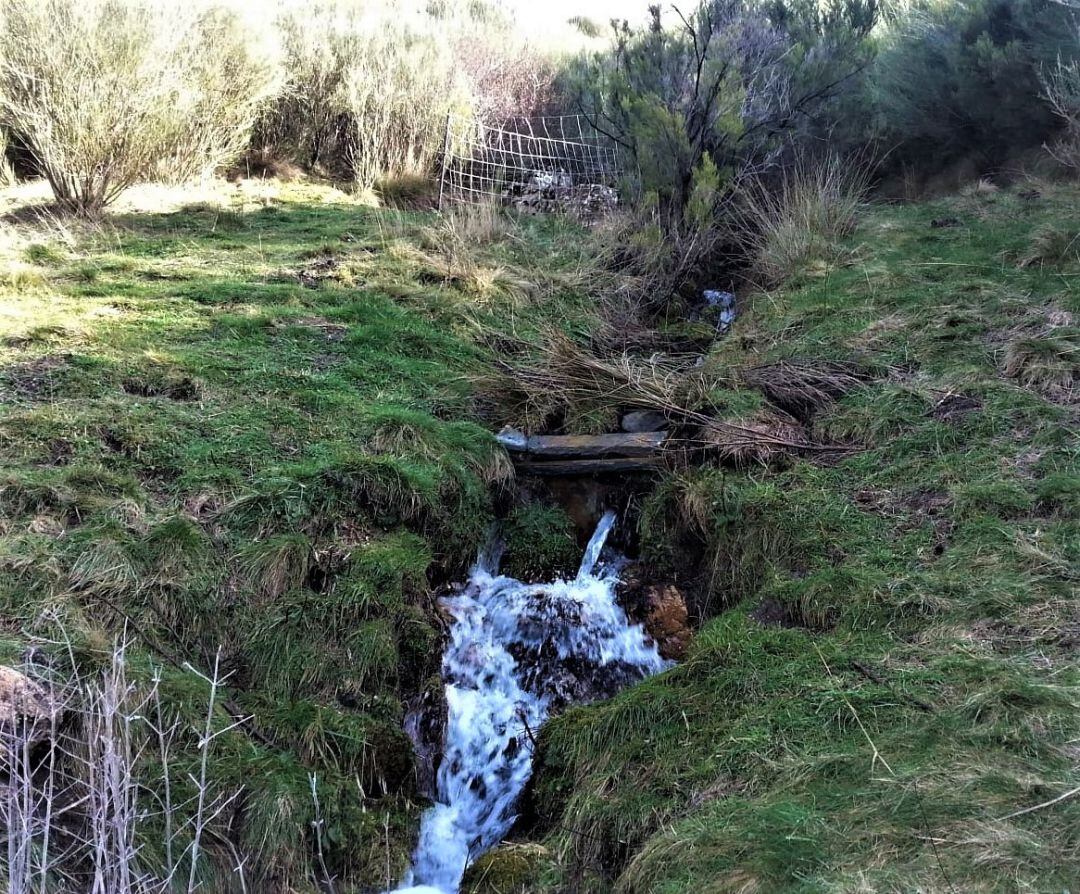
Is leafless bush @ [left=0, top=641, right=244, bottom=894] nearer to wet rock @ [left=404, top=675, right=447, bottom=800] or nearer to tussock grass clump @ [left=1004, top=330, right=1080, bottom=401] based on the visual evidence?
wet rock @ [left=404, top=675, right=447, bottom=800]

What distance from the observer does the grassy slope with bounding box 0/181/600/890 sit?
11.4ft

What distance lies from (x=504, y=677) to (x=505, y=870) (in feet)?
4.34

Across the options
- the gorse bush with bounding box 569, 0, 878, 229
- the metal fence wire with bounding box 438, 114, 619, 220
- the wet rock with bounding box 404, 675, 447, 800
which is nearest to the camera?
the wet rock with bounding box 404, 675, 447, 800

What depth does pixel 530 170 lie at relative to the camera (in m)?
11.3

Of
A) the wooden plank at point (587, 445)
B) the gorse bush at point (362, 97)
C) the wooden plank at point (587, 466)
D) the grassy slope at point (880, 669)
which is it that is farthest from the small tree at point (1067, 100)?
the gorse bush at point (362, 97)

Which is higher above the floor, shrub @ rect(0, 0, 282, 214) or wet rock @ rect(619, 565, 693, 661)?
shrub @ rect(0, 0, 282, 214)

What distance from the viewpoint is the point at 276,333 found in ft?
20.6

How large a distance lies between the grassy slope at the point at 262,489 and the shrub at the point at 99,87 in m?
0.80

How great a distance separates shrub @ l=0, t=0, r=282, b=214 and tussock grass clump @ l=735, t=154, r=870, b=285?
5711mm

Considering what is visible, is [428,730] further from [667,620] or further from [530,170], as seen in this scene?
[530,170]

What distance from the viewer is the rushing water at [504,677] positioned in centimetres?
362

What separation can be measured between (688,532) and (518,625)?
3.70 feet

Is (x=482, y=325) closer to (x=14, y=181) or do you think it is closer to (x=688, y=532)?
(x=688, y=532)

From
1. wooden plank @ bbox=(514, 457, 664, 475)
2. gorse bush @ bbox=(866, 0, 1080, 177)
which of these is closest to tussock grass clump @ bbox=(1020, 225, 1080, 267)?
gorse bush @ bbox=(866, 0, 1080, 177)
